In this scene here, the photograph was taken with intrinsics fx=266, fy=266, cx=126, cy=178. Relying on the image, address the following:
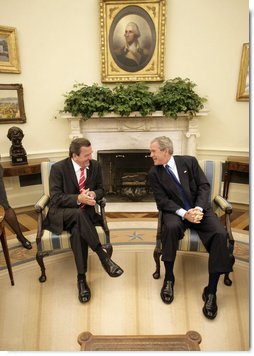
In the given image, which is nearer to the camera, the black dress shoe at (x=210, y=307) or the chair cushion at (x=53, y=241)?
the black dress shoe at (x=210, y=307)

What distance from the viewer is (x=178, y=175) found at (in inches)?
89.0

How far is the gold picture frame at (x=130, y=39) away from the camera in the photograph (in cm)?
346

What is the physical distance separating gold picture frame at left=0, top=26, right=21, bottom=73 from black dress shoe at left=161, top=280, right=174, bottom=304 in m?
3.24

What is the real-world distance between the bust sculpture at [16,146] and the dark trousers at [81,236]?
1.78m

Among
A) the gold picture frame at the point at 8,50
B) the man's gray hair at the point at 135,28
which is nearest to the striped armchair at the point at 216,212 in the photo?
the man's gray hair at the point at 135,28

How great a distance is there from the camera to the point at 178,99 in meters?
3.39

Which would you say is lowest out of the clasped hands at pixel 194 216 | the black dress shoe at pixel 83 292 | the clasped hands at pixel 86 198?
the black dress shoe at pixel 83 292

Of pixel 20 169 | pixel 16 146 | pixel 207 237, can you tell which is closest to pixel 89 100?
pixel 16 146

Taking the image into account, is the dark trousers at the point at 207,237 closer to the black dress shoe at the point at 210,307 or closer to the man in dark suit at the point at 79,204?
the black dress shoe at the point at 210,307

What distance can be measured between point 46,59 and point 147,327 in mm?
3439

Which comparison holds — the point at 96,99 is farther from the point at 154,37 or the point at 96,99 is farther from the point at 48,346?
the point at 48,346

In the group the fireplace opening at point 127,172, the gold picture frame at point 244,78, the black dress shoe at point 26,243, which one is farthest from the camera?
the fireplace opening at point 127,172

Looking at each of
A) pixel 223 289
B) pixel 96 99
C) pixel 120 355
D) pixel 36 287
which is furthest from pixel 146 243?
pixel 96 99

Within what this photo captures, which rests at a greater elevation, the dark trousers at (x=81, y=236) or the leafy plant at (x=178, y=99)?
the leafy plant at (x=178, y=99)
